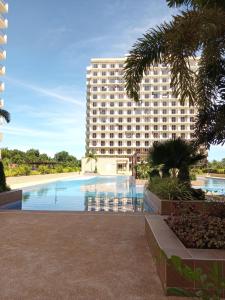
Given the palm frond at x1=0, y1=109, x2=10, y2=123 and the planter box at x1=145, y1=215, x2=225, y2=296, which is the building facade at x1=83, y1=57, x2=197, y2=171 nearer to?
the palm frond at x1=0, y1=109, x2=10, y2=123

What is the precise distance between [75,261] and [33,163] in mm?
40039

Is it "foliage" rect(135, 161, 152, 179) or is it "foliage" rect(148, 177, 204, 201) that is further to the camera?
"foliage" rect(135, 161, 152, 179)

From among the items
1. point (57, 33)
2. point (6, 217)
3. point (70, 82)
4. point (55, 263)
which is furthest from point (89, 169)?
point (55, 263)

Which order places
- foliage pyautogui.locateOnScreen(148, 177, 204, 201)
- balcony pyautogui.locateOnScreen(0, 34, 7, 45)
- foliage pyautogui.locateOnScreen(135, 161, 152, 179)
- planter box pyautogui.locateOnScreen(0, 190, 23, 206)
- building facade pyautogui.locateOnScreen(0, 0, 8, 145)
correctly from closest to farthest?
foliage pyautogui.locateOnScreen(148, 177, 204, 201) < planter box pyautogui.locateOnScreen(0, 190, 23, 206) < foliage pyautogui.locateOnScreen(135, 161, 152, 179) < building facade pyautogui.locateOnScreen(0, 0, 8, 145) < balcony pyautogui.locateOnScreen(0, 34, 7, 45)

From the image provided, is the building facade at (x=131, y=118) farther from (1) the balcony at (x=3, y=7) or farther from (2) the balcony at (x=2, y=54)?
(1) the balcony at (x=3, y=7)

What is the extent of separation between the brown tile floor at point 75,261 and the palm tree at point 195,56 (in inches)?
121

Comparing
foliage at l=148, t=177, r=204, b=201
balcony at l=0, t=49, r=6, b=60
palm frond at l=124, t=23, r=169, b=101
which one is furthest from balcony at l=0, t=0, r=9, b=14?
foliage at l=148, t=177, r=204, b=201

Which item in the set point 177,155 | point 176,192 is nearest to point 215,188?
point 177,155

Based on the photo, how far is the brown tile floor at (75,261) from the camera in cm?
293

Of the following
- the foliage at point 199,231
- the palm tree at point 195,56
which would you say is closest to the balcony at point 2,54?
the palm tree at point 195,56

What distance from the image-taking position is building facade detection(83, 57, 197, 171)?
70.2 meters

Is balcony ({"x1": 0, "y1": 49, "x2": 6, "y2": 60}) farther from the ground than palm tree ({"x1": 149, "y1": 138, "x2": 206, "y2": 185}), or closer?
farther from the ground

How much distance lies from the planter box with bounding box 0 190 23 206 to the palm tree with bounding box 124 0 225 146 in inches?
224

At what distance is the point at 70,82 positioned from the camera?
31.7 metres
